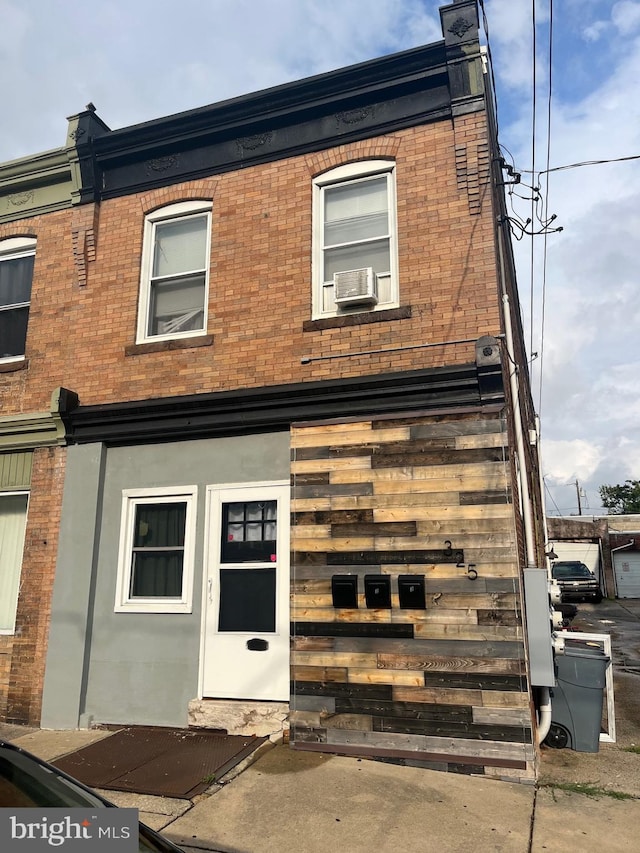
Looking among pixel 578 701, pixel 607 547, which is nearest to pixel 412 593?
pixel 578 701

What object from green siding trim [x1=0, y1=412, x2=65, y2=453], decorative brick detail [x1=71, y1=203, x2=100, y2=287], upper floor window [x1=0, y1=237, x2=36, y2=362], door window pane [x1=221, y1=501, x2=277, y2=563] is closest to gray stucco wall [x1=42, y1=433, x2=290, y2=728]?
door window pane [x1=221, y1=501, x2=277, y2=563]

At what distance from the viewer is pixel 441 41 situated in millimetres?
7195

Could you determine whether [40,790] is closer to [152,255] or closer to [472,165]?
[472,165]

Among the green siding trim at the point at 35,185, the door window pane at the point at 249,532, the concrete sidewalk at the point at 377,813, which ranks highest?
the green siding trim at the point at 35,185

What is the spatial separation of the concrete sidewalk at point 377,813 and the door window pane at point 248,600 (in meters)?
1.45

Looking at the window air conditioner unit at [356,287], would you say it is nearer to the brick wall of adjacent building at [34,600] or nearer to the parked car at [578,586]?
the brick wall of adjacent building at [34,600]

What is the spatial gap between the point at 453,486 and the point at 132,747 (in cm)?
407

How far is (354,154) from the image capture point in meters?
7.54

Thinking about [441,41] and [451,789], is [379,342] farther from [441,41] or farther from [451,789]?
[451,789]

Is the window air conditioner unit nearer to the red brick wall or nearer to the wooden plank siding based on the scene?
the red brick wall

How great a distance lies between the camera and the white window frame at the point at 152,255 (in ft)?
26.1

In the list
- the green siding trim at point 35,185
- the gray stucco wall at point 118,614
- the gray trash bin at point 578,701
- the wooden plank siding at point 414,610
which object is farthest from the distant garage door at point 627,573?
the green siding trim at point 35,185

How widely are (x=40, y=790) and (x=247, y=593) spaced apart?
4624mm

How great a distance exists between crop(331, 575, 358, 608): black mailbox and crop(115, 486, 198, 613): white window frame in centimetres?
177
